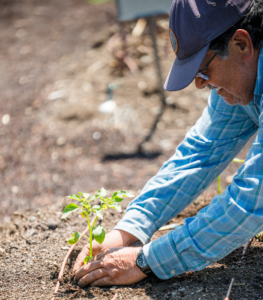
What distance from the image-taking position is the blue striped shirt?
1.48 meters

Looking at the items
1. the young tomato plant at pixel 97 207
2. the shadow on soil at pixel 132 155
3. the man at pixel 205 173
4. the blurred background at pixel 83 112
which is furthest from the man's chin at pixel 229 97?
the shadow on soil at pixel 132 155

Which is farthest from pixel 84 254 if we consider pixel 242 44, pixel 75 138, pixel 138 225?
pixel 75 138

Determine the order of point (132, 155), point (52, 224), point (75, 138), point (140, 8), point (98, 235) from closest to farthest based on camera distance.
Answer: point (98, 235), point (52, 224), point (132, 155), point (75, 138), point (140, 8)

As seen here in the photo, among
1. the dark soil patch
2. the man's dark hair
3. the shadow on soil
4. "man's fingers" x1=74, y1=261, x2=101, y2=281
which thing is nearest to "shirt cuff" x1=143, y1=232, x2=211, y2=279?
the dark soil patch

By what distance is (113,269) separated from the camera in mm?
1768

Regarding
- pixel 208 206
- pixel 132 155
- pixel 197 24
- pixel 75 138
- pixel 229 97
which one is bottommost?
pixel 132 155

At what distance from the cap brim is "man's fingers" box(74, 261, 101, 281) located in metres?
0.98

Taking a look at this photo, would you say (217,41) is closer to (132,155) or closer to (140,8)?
(132,155)

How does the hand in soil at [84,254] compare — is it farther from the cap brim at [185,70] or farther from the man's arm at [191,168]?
the cap brim at [185,70]

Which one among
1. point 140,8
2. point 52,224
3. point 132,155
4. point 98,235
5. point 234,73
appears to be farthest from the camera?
point 140,8

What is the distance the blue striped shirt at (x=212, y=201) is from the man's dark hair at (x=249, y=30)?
0.10m

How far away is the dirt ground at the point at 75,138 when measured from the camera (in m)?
1.95

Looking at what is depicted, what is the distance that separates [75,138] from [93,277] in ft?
8.70

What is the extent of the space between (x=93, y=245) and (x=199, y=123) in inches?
38.5
